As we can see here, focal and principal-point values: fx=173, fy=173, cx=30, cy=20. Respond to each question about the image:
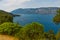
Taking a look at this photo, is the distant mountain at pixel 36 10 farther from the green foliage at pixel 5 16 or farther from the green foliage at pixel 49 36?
the green foliage at pixel 49 36

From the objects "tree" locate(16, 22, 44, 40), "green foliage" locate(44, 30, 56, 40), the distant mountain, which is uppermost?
the distant mountain

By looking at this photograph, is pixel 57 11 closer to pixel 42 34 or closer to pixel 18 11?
pixel 42 34

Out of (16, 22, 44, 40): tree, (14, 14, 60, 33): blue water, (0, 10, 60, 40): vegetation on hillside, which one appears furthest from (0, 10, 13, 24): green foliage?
(16, 22, 44, 40): tree

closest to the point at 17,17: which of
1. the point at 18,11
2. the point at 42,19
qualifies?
the point at 18,11

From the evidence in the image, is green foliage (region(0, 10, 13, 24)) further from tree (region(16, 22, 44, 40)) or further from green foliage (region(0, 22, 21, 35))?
tree (region(16, 22, 44, 40))

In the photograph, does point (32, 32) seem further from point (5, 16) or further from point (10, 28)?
point (5, 16)

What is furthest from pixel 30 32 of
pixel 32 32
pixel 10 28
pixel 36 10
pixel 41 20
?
pixel 36 10

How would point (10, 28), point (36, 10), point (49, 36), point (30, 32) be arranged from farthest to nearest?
point (36, 10) → point (10, 28) → point (49, 36) → point (30, 32)

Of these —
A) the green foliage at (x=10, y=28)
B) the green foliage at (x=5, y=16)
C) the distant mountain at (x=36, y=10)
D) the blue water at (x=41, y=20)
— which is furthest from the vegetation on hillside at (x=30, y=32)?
the green foliage at (x=5, y=16)
